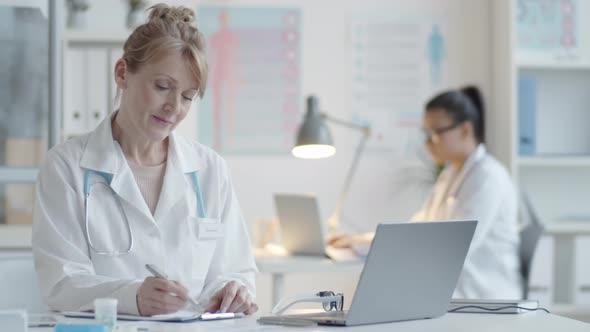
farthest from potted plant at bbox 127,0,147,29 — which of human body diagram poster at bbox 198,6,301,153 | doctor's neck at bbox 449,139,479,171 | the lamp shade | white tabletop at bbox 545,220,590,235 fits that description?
white tabletop at bbox 545,220,590,235

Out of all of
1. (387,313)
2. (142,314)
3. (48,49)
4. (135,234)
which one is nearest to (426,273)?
(387,313)

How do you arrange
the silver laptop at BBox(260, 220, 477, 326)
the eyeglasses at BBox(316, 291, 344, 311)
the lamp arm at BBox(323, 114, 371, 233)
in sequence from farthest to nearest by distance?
the lamp arm at BBox(323, 114, 371, 233) → the eyeglasses at BBox(316, 291, 344, 311) → the silver laptop at BBox(260, 220, 477, 326)

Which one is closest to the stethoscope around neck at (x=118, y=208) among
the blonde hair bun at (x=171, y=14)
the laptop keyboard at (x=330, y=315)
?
the blonde hair bun at (x=171, y=14)

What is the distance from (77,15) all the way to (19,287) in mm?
1924

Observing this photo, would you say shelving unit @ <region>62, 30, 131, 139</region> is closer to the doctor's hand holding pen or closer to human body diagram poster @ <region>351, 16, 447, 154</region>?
human body diagram poster @ <region>351, 16, 447, 154</region>

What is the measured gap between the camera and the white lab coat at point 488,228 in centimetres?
348

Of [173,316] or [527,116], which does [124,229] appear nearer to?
[173,316]

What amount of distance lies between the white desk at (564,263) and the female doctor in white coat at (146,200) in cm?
268

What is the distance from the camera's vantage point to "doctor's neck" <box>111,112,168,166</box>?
6.76 feet

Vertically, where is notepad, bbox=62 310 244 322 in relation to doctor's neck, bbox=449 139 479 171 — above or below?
below

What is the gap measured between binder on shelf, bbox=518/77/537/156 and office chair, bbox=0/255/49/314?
294 centimetres

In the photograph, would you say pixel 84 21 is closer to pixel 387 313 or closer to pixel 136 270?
pixel 136 270

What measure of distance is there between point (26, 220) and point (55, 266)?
1317 mm

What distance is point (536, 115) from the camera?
15.1 feet
